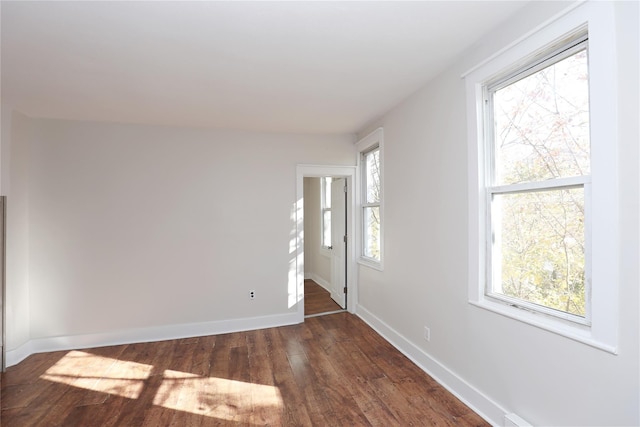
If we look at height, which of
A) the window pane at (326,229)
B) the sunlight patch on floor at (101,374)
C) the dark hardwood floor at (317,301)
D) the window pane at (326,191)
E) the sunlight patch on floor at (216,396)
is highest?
the window pane at (326,191)

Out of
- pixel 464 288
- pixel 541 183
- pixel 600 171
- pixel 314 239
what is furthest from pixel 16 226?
pixel 600 171

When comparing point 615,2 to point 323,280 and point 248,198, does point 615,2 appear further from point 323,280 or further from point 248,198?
point 323,280

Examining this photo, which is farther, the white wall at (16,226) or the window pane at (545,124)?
the white wall at (16,226)

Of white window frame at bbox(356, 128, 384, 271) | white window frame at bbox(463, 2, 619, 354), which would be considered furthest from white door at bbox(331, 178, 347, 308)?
white window frame at bbox(463, 2, 619, 354)

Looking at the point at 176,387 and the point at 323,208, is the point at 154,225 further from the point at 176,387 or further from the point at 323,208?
the point at 323,208

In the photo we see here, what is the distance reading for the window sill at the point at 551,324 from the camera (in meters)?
1.49

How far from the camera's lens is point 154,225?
3.82 meters

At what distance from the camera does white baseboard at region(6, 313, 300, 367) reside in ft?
11.3

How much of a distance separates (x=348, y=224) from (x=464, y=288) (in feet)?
7.58

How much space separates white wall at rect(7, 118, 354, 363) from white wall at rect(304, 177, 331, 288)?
6.45 ft

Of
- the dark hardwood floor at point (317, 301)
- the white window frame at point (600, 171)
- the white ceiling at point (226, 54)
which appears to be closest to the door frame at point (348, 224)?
the dark hardwood floor at point (317, 301)

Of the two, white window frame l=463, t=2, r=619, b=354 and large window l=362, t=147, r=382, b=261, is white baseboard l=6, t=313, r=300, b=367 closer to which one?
large window l=362, t=147, r=382, b=261

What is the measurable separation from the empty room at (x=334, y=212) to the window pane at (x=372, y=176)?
0.16 feet

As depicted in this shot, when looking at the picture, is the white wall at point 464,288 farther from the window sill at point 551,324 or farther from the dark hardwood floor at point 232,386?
the dark hardwood floor at point 232,386
